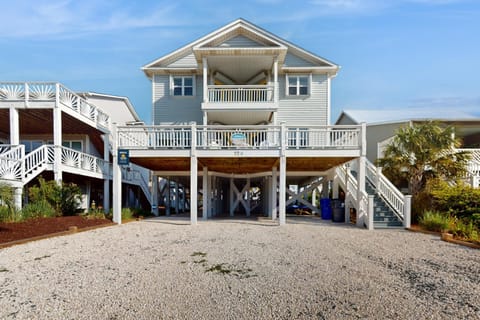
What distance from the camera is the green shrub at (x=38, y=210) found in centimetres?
1062

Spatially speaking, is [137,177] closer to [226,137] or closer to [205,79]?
[205,79]

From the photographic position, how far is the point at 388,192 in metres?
12.2

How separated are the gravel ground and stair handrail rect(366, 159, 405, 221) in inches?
138

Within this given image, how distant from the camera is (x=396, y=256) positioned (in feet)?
21.6

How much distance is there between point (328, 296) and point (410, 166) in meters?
10.6

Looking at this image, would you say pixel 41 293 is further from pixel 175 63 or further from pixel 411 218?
pixel 175 63

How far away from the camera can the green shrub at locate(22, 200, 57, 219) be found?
1062cm

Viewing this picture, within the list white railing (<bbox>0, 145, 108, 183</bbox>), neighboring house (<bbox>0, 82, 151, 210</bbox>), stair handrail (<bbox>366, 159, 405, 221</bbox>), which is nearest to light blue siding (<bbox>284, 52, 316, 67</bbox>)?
Result: stair handrail (<bbox>366, 159, 405, 221</bbox>)

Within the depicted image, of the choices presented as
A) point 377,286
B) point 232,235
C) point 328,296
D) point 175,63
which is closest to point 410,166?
point 232,235

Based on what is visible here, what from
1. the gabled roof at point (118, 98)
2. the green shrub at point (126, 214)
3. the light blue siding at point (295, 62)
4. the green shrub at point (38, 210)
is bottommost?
the green shrub at point (126, 214)

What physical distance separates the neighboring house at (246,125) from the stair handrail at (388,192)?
0.57ft

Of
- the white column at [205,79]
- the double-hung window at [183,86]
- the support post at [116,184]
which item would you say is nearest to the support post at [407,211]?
the white column at [205,79]

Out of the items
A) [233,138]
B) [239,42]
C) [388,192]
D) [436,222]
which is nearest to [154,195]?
[233,138]

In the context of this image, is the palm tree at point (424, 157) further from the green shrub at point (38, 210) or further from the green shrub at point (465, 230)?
the green shrub at point (38, 210)
